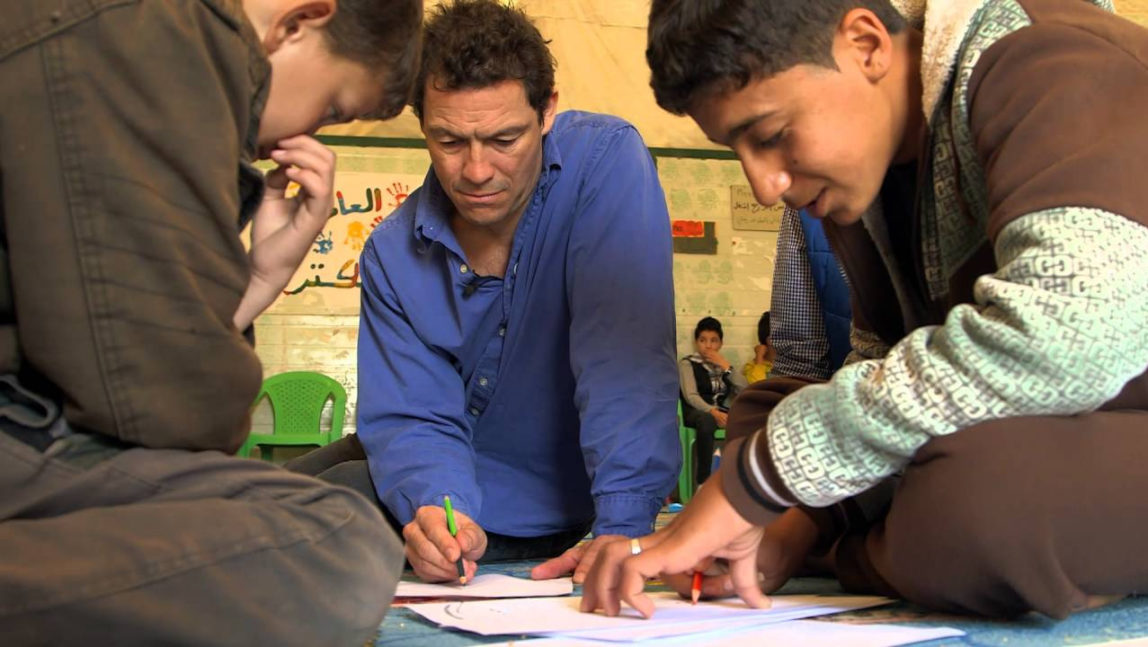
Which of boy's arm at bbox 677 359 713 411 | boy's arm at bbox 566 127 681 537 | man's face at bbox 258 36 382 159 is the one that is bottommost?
boy's arm at bbox 677 359 713 411

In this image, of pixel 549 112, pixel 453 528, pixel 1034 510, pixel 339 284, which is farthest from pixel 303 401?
pixel 1034 510

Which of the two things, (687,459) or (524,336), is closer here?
(524,336)

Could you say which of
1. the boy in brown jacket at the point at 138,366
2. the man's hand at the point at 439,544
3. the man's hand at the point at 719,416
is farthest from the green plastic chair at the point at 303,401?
the boy in brown jacket at the point at 138,366

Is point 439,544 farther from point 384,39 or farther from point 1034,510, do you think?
point 1034,510

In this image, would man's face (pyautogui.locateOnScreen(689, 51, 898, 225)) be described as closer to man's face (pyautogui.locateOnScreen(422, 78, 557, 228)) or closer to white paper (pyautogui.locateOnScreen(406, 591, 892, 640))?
white paper (pyautogui.locateOnScreen(406, 591, 892, 640))

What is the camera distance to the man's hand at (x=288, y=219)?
118cm

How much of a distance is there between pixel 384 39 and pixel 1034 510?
810 mm

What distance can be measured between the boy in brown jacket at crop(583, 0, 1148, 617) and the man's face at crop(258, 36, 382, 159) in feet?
1.12

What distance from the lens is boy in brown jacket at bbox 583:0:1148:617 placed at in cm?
82

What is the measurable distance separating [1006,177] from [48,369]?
806 mm

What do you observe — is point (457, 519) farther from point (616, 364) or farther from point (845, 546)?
point (845, 546)

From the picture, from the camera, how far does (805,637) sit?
2.78 feet

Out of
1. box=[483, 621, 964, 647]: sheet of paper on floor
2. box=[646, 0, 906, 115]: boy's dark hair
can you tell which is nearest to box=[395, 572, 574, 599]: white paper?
box=[483, 621, 964, 647]: sheet of paper on floor

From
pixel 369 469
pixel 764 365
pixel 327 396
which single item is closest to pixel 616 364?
pixel 369 469
